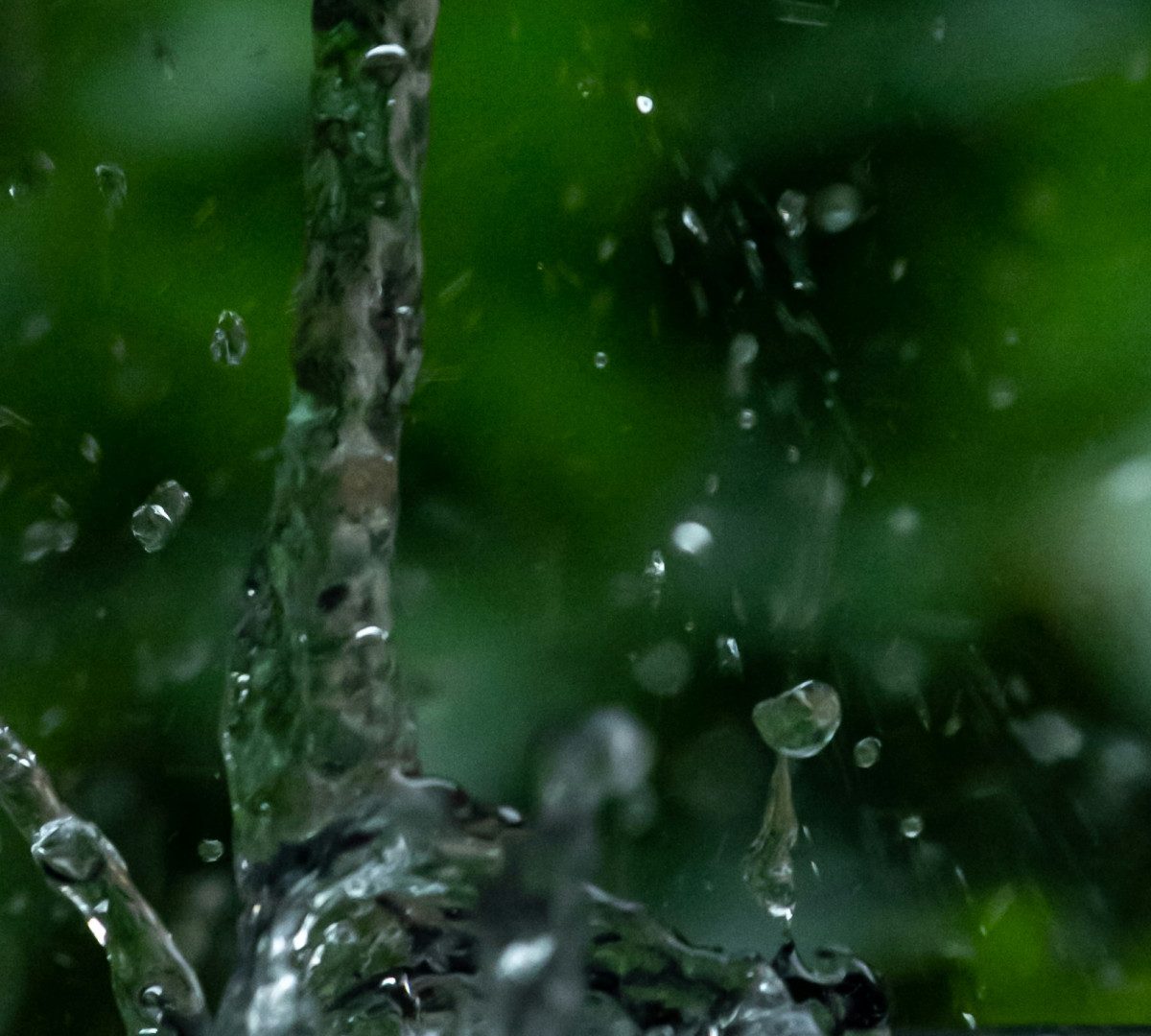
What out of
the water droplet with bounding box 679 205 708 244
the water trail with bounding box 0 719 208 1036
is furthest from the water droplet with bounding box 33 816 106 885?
the water droplet with bounding box 679 205 708 244

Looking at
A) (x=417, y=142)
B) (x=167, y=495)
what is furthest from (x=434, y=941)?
(x=167, y=495)

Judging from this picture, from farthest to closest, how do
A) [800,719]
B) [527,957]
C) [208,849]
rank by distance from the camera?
[208,849]
[800,719]
[527,957]

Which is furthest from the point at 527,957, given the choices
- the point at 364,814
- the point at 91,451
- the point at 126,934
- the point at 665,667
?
the point at 91,451

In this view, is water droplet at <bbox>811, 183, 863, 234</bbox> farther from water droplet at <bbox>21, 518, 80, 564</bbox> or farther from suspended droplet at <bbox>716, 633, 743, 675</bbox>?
water droplet at <bbox>21, 518, 80, 564</bbox>

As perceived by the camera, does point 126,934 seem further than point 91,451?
No

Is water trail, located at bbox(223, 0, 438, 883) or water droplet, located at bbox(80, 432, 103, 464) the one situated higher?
water trail, located at bbox(223, 0, 438, 883)

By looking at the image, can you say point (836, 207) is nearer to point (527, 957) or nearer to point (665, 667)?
point (665, 667)

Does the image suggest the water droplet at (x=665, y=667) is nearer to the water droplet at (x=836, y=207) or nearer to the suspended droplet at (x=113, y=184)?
the water droplet at (x=836, y=207)
